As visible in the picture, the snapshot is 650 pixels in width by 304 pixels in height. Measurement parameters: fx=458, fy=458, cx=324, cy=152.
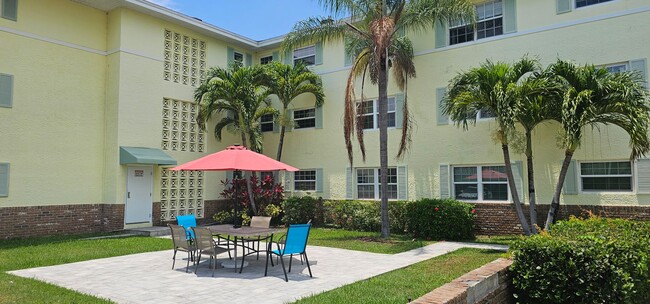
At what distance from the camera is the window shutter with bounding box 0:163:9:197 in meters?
13.5

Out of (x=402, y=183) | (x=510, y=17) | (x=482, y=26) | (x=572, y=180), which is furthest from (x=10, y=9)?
(x=572, y=180)

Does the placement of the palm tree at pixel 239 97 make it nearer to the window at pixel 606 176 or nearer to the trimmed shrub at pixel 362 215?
the trimmed shrub at pixel 362 215

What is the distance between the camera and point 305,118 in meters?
19.0

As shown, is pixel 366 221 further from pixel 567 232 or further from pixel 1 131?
pixel 1 131

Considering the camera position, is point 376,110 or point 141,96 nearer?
point 141,96

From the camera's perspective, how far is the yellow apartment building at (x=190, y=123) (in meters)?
12.9

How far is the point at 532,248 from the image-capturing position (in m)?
6.34

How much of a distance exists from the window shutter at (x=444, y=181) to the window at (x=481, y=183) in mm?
252

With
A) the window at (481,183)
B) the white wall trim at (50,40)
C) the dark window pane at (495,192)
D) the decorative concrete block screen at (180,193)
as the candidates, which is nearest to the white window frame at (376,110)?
the window at (481,183)

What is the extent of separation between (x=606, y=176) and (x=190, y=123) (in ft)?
47.2

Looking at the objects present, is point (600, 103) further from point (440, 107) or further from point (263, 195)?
point (263, 195)

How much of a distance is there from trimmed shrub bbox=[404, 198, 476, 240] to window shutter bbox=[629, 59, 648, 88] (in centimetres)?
567

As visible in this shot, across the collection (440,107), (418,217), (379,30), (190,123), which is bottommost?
(418,217)

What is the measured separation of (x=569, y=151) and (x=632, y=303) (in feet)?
18.1
